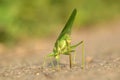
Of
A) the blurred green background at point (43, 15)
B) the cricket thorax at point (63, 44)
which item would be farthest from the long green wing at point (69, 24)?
Result: the blurred green background at point (43, 15)

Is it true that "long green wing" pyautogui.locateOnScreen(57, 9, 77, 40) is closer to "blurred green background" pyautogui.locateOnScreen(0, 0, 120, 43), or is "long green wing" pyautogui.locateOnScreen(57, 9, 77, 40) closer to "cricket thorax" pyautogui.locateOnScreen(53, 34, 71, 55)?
"cricket thorax" pyautogui.locateOnScreen(53, 34, 71, 55)

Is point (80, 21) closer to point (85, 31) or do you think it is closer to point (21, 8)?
point (85, 31)

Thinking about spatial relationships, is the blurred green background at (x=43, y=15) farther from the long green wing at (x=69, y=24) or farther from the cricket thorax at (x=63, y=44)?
the long green wing at (x=69, y=24)

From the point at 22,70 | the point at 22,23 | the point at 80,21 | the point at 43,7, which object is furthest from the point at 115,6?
the point at 22,70

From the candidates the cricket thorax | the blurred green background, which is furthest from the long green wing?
the blurred green background

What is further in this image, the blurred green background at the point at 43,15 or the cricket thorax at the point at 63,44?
the blurred green background at the point at 43,15

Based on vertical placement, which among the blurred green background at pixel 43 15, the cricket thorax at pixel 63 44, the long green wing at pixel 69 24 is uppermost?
the blurred green background at pixel 43 15

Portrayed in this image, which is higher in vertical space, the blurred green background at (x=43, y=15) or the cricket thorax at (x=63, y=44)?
the blurred green background at (x=43, y=15)

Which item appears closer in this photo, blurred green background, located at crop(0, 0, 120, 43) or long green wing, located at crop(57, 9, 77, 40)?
long green wing, located at crop(57, 9, 77, 40)
